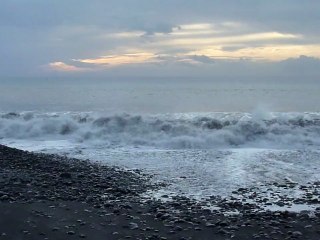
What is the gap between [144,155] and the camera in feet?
59.4

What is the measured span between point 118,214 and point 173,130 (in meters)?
14.9

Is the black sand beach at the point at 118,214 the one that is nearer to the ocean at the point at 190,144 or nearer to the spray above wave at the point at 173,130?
the ocean at the point at 190,144

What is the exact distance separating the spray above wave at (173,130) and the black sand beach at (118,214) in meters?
9.06

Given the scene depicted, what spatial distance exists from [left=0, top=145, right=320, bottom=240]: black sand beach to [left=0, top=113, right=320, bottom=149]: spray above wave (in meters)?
9.06

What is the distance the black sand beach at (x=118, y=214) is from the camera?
8484 millimetres

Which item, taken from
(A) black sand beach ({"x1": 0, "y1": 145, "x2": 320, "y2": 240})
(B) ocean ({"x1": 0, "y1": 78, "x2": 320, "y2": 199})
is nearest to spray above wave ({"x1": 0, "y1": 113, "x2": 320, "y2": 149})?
(B) ocean ({"x1": 0, "y1": 78, "x2": 320, "y2": 199})

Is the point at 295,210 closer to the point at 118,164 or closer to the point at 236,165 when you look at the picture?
the point at 236,165

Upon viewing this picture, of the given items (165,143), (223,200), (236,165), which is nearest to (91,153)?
(165,143)

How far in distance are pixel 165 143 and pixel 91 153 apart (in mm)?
4294

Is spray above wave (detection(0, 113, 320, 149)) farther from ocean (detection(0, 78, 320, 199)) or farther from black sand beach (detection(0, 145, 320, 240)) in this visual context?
black sand beach (detection(0, 145, 320, 240))

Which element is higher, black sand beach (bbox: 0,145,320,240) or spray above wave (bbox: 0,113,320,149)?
spray above wave (bbox: 0,113,320,149)

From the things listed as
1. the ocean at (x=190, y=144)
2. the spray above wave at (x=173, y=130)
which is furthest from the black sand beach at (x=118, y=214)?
the spray above wave at (x=173, y=130)

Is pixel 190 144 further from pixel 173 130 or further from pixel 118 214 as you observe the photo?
pixel 118 214

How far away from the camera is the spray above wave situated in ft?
71.6
